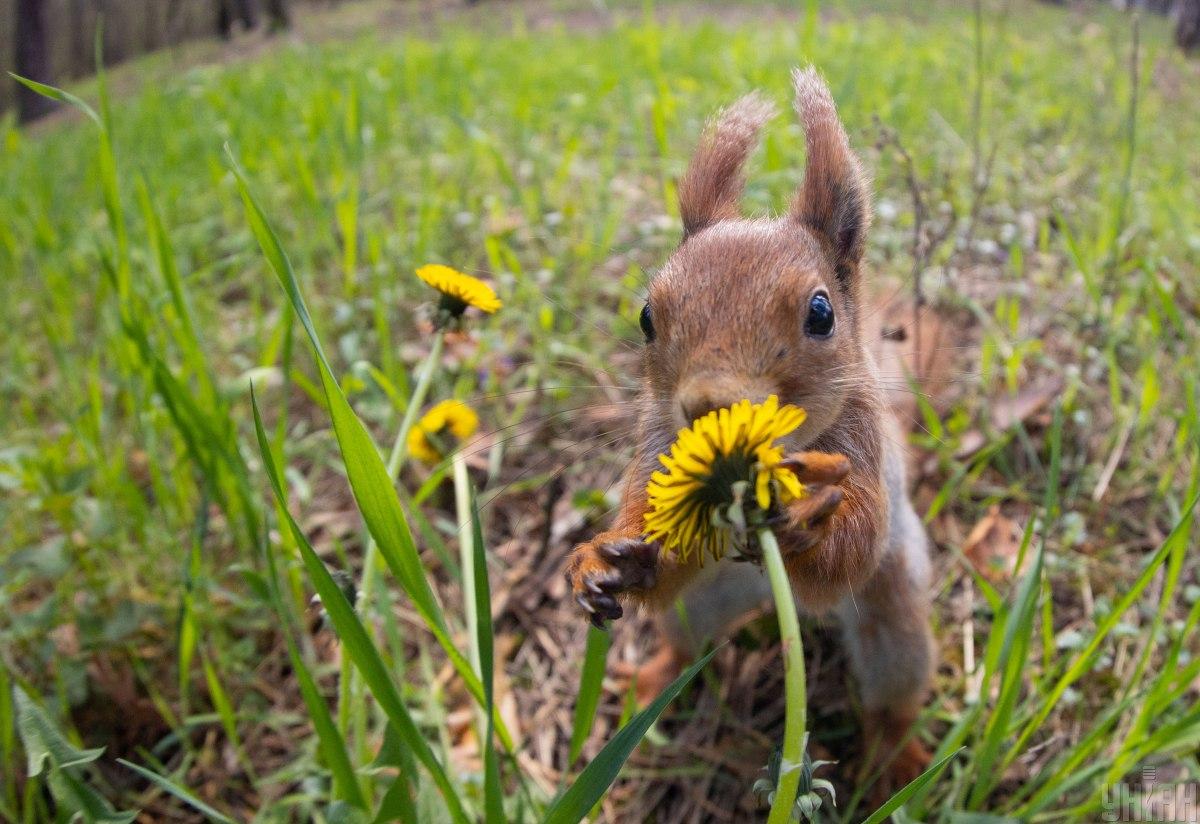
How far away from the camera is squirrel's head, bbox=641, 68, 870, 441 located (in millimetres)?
1269

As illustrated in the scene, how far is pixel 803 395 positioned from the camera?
132 centimetres

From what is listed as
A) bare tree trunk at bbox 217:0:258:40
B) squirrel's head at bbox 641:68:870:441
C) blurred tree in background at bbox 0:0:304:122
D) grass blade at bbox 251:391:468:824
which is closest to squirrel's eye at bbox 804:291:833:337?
squirrel's head at bbox 641:68:870:441

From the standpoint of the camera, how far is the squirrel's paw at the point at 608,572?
116cm

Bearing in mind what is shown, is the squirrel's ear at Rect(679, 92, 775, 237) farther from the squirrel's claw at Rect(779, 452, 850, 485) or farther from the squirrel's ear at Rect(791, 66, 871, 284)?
the squirrel's claw at Rect(779, 452, 850, 485)

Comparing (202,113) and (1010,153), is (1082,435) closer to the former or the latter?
(1010,153)

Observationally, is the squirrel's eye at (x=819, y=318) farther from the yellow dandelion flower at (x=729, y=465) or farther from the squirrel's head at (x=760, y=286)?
the yellow dandelion flower at (x=729, y=465)

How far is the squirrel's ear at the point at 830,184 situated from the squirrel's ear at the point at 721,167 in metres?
0.12

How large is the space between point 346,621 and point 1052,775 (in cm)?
124

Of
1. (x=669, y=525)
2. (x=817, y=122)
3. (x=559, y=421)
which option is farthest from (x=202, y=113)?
(x=669, y=525)

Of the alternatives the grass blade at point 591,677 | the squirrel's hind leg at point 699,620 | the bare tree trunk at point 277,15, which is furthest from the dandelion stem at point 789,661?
the bare tree trunk at point 277,15

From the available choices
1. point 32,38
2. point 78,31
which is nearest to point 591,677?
point 32,38

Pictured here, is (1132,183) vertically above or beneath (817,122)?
beneath

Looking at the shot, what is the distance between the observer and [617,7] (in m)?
8.95

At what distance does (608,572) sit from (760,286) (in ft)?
1.59
